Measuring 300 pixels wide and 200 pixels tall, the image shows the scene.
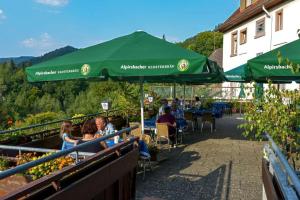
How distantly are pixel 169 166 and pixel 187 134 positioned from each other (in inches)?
202

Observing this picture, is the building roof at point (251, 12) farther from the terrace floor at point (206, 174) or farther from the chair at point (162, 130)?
the chair at point (162, 130)

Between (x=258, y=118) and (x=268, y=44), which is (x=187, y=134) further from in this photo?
(x=268, y=44)

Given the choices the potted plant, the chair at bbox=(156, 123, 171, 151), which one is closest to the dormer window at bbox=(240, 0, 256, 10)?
the chair at bbox=(156, 123, 171, 151)

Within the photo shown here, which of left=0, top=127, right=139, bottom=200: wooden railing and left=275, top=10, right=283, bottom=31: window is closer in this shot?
left=0, top=127, right=139, bottom=200: wooden railing

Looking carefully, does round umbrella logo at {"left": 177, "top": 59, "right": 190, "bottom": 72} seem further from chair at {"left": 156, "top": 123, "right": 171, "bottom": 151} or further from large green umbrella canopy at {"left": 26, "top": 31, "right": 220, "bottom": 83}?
chair at {"left": 156, "top": 123, "right": 171, "bottom": 151}

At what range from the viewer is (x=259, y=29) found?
915 inches

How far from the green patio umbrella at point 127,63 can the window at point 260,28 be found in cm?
1720

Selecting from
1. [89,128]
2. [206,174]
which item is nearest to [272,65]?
[206,174]

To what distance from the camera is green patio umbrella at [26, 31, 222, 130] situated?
6.14 m

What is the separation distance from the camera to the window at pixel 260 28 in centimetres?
2260

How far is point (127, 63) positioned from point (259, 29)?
62.3 ft

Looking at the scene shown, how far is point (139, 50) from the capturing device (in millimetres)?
6691

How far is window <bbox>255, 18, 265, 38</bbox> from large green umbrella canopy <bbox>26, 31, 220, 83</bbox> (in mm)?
17205

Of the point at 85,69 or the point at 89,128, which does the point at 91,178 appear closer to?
the point at 89,128
